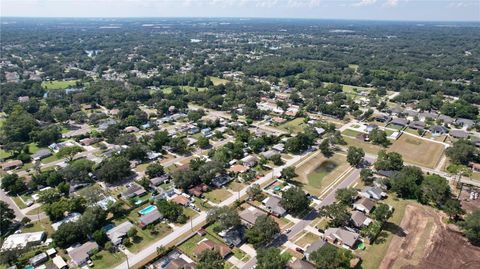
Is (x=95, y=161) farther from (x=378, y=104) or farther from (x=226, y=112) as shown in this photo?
(x=378, y=104)

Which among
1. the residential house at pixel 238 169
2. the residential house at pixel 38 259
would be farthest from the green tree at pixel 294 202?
the residential house at pixel 38 259

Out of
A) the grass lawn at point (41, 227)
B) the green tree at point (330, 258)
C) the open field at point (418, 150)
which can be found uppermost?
the green tree at point (330, 258)

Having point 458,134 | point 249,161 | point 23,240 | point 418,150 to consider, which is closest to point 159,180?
point 249,161

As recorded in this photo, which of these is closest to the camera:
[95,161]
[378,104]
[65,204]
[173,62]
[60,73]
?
[65,204]

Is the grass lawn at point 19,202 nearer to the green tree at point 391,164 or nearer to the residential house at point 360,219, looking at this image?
the residential house at point 360,219

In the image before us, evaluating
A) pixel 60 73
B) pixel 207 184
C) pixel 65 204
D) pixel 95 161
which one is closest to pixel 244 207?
pixel 207 184
